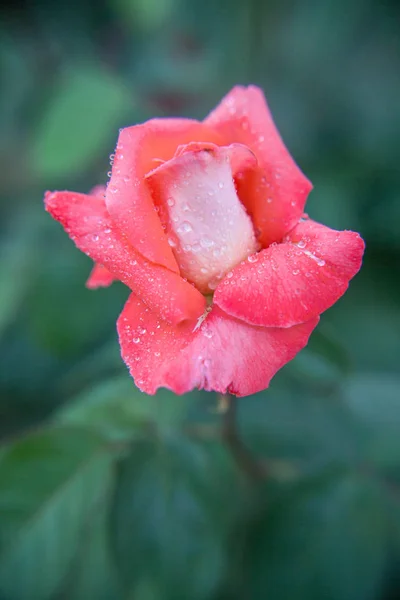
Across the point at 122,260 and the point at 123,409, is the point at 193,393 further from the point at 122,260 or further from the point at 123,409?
the point at 122,260

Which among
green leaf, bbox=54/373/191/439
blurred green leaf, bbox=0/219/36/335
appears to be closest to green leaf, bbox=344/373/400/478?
green leaf, bbox=54/373/191/439

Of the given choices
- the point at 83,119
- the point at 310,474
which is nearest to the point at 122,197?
the point at 310,474

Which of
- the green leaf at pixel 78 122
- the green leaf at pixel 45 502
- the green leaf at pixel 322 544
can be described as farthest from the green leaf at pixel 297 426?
the green leaf at pixel 78 122

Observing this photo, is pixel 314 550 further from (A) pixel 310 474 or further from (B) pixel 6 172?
(B) pixel 6 172

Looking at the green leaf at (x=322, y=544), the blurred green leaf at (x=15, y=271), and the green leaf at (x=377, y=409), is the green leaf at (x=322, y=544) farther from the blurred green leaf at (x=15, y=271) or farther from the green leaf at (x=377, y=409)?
the blurred green leaf at (x=15, y=271)

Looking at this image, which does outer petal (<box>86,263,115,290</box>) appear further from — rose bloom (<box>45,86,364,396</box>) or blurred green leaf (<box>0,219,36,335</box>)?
blurred green leaf (<box>0,219,36,335</box>)

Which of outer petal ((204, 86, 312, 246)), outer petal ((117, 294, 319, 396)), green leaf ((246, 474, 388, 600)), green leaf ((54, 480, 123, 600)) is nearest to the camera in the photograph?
outer petal ((117, 294, 319, 396))
